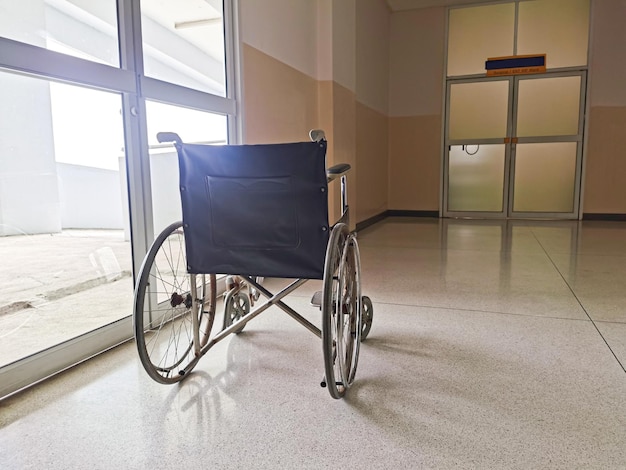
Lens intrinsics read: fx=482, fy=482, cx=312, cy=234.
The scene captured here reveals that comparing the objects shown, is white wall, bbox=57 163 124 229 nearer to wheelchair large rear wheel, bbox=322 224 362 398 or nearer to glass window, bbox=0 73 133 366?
glass window, bbox=0 73 133 366

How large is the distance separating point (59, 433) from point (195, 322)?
55 centimetres

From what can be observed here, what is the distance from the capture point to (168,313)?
94.7 inches

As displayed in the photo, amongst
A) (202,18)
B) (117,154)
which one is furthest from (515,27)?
(117,154)

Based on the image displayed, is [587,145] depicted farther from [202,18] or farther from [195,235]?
[195,235]

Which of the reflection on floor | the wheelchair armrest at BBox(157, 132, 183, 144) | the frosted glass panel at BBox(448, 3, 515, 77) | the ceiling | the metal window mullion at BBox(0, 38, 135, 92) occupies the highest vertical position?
the ceiling

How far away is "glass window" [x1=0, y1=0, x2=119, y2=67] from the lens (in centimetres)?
165

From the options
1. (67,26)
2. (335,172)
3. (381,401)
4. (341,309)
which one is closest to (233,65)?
(67,26)

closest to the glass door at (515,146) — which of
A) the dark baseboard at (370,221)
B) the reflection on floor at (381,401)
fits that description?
the dark baseboard at (370,221)

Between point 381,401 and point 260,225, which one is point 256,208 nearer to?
point 260,225

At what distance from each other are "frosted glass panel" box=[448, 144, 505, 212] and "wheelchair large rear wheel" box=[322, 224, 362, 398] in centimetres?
576

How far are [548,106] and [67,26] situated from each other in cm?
644

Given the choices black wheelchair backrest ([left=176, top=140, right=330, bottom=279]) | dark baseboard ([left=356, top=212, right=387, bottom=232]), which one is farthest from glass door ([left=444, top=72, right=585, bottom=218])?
black wheelchair backrest ([left=176, top=140, right=330, bottom=279])

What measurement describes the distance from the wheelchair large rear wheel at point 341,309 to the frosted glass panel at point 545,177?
583cm

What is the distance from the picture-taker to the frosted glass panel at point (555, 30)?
253 inches
